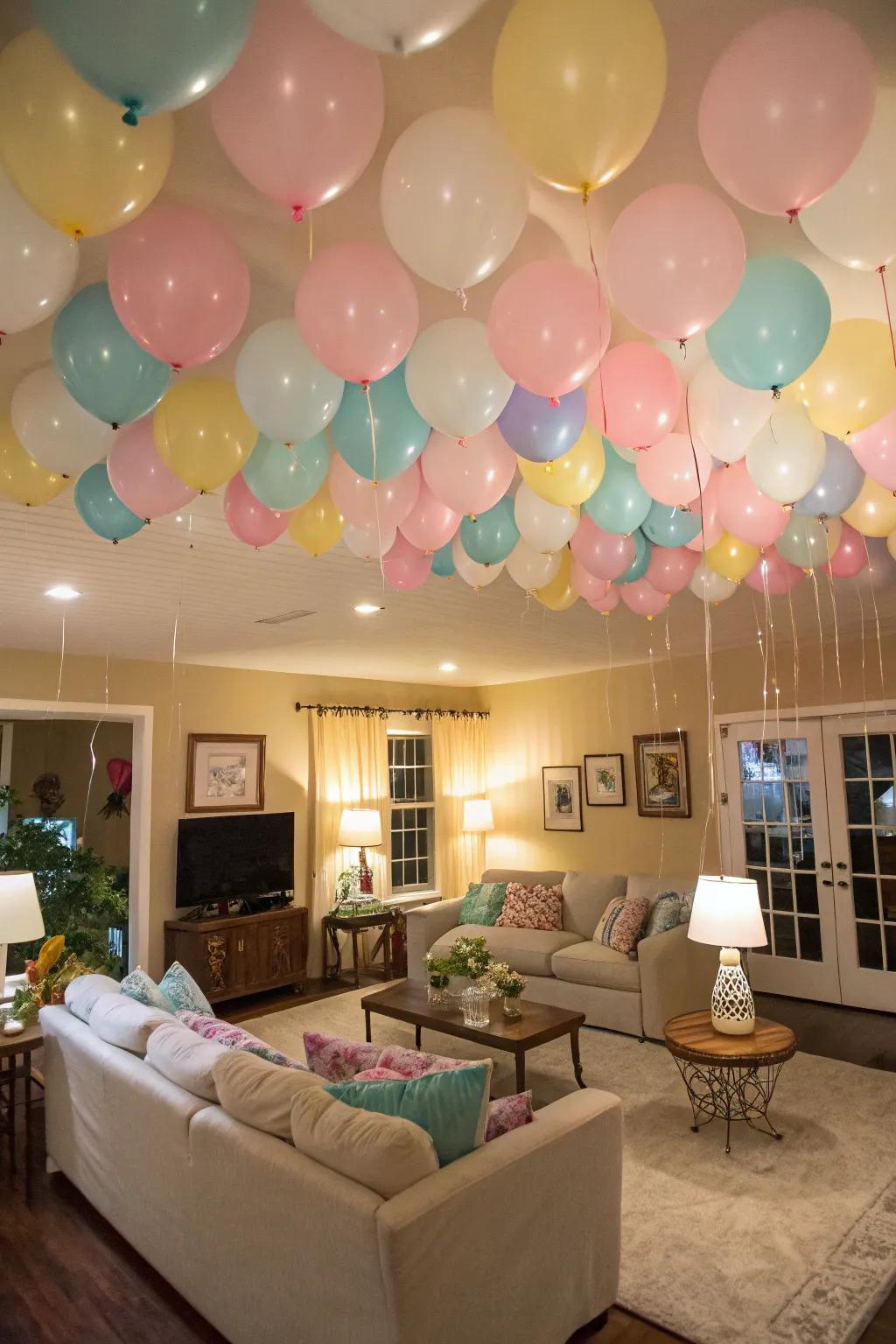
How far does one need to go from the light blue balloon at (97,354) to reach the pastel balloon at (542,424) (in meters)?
0.80

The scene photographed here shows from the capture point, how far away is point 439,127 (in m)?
1.19

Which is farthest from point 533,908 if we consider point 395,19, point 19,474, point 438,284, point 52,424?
point 395,19

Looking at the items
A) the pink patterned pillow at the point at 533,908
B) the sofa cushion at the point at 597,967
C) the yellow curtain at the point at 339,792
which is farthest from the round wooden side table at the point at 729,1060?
the yellow curtain at the point at 339,792

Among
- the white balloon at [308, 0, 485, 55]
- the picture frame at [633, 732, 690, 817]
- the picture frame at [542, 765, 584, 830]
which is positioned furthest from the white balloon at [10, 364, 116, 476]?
the picture frame at [542, 765, 584, 830]

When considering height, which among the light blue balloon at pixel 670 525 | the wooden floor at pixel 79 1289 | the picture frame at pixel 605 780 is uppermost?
the light blue balloon at pixel 670 525

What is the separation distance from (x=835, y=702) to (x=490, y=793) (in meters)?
3.46

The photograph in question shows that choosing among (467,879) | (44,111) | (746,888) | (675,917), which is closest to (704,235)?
(44,111)

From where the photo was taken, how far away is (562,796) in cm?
720

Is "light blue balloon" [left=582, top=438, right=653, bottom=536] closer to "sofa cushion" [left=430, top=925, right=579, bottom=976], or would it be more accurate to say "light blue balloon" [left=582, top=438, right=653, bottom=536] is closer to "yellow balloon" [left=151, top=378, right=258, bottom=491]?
"yellow balloon" [left=151, top=378, right=258, bottom=491]

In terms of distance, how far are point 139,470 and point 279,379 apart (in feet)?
1.71

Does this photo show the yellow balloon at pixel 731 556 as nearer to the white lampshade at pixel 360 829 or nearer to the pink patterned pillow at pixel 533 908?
the pink patterned pillow at pixel 533 908

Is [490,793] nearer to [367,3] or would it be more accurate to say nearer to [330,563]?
[330,563]

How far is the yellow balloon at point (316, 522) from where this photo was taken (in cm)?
252

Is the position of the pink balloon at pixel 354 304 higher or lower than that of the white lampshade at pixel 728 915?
higher
